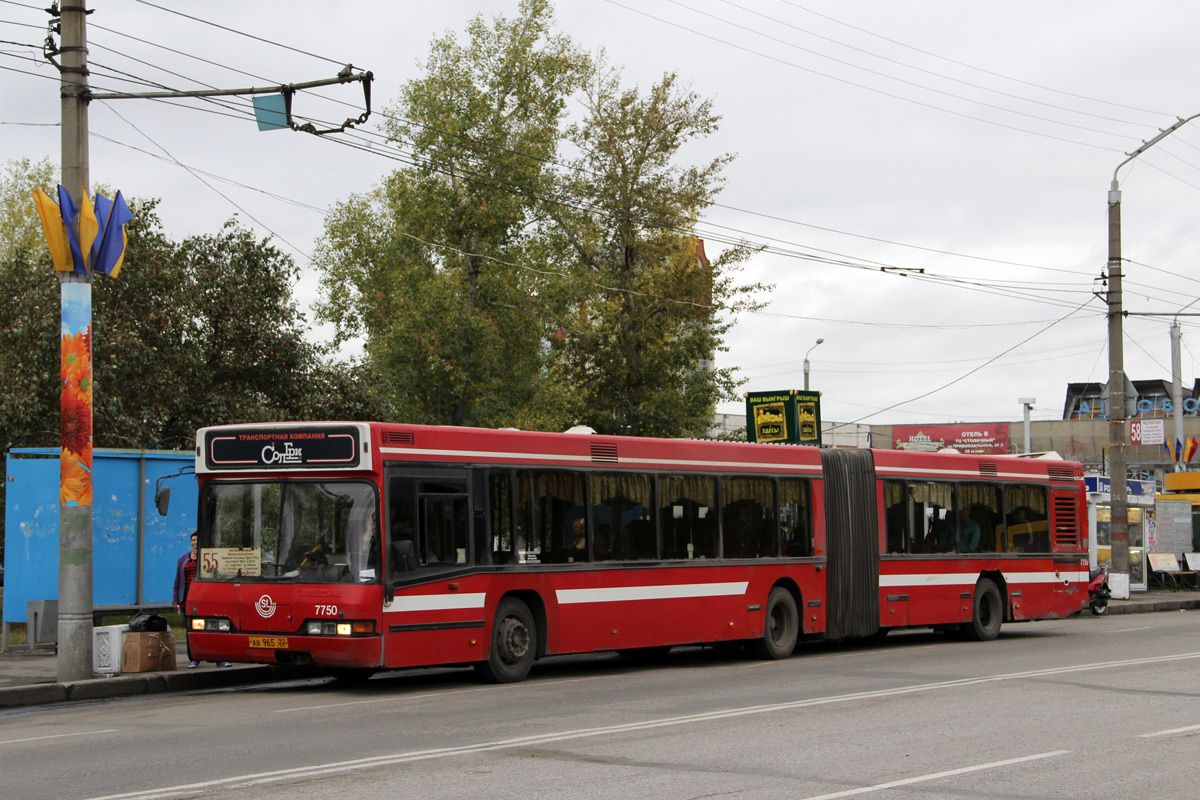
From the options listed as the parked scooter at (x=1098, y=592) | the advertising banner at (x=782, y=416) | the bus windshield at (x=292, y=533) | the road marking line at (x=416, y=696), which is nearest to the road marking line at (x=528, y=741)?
the road marking line at (x=416, y=696)

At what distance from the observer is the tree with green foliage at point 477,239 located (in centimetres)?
3072

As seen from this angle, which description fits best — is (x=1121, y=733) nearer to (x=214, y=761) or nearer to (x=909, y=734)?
(x=909, y=734)

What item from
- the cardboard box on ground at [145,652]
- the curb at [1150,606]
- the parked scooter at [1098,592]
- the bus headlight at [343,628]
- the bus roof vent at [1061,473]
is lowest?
the curb at [1150,606]

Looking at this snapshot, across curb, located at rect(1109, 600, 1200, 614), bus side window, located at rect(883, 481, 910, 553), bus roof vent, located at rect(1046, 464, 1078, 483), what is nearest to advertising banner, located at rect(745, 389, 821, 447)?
bus roof vent, located at rect(1046, 464, 1078, 483)

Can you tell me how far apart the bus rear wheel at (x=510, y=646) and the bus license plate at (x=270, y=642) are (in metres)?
2.31

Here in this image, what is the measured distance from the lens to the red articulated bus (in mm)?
13719

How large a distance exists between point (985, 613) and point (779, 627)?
501 centimetres

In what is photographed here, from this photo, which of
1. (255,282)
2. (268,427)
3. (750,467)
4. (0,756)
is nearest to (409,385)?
(255,282)

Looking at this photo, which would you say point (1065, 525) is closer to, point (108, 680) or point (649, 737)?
point (649, 737)

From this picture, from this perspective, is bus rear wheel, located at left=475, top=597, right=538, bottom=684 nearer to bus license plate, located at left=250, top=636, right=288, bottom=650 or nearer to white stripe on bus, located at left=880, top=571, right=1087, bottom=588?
bus license plate, located at left=250, top=636, right=288, bottom=650

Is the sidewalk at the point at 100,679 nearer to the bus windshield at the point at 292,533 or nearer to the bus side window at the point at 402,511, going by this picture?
the bus windshield at the point at 292,533

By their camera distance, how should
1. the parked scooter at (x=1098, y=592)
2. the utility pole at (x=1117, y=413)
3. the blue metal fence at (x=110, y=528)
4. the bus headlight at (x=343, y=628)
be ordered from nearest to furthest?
the bus headlight at (x=343, y=628) → the blue metal fence at (x=110, y=528) → the parked scooter at (x=1098, y=592) → the utility pole at (x=1117, y=413)

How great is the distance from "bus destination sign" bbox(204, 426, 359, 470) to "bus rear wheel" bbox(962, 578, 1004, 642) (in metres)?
12.0

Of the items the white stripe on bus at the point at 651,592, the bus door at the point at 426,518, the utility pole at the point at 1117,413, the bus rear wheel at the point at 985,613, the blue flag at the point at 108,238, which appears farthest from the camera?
the utility pole at the point at 1117,413
